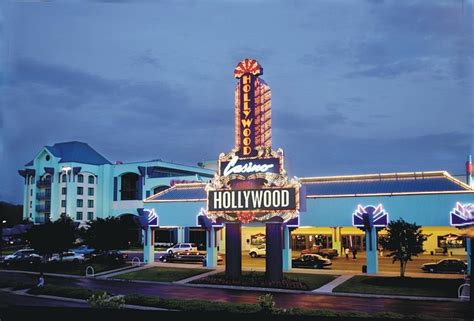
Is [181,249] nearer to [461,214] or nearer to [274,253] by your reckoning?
[274,253]

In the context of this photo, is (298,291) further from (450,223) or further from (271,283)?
(450,223)

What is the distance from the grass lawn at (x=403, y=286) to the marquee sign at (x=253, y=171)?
6.31m

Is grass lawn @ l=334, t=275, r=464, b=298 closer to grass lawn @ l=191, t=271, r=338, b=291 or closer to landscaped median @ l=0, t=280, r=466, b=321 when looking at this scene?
grass lawn @ l=191, t=271, r=338, b=291

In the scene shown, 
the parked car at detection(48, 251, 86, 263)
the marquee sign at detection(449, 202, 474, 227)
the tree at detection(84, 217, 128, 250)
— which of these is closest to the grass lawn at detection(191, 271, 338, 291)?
the marquee sign at detection(449, 202, 474, 227)

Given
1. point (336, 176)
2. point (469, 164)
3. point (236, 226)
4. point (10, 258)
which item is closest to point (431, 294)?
point (236, 226)

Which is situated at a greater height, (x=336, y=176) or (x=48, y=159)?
(x=48, y=159)

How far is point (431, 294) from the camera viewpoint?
3017 cm

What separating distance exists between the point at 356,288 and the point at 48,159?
65.3 meters

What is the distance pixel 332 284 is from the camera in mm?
34656

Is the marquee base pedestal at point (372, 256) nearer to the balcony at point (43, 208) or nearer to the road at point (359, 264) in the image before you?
the road at point (359, 264)

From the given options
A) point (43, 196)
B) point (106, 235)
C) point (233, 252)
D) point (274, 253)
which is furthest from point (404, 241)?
point (43, 196)

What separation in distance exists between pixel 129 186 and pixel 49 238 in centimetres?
4086

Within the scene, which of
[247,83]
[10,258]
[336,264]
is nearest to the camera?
[247,83]

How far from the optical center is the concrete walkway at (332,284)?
32.5m
